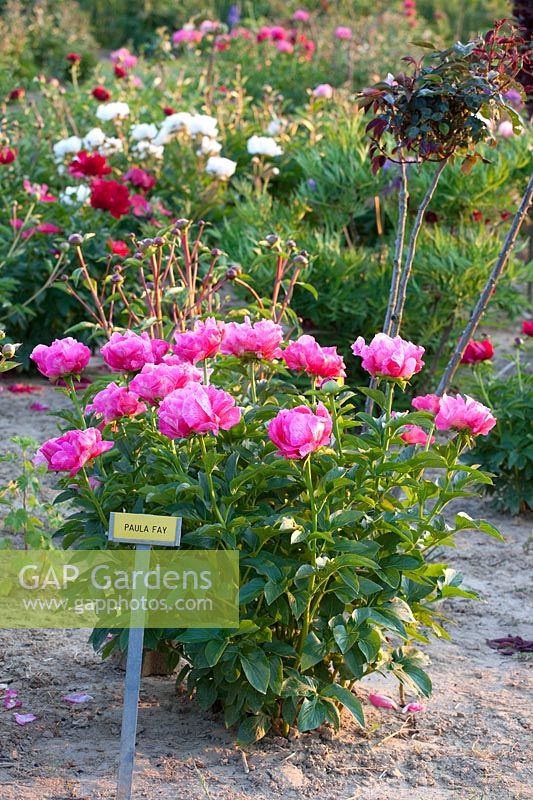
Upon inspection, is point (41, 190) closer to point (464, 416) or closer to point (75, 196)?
point (75, 196)

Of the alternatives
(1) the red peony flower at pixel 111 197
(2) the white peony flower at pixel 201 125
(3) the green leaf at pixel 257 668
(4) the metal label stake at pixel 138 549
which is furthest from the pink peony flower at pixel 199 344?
(2) the white peony flower at pixel 201 125

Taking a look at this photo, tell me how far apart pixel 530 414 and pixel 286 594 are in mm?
2000

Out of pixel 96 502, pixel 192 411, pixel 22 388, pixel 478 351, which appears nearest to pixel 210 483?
pixel 192 411

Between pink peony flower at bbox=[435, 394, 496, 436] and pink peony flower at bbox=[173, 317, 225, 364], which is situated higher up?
pink peony flower at bbox=[173, 317, 225, 364]

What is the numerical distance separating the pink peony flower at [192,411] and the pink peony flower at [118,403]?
0.79 ft

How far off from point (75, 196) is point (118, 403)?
308 centimetres

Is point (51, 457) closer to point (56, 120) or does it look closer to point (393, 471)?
point (393, 471)

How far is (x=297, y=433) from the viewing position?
2055 mm

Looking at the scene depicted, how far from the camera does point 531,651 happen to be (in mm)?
3041

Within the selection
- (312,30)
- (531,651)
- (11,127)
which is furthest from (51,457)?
(312,30)

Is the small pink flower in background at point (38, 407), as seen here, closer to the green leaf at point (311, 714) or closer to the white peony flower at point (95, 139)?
the white peony flower at point (95, 139)

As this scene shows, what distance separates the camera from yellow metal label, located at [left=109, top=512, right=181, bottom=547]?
6.67 feet

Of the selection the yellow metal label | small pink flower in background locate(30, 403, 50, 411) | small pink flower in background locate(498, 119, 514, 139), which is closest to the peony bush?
the yellow metal label

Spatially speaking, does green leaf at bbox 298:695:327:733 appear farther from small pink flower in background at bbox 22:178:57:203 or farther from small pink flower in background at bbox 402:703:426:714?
small pink flower in background at bbox 22:178:57:203
